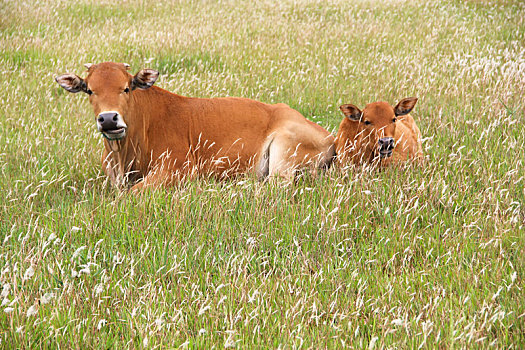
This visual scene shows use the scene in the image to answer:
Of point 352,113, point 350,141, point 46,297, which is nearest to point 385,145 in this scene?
point 350,141

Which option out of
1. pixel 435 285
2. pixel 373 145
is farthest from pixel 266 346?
pixel 373 145

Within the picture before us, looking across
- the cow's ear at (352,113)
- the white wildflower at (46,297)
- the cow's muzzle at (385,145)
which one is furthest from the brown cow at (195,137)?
the white wildflower at (46,297)

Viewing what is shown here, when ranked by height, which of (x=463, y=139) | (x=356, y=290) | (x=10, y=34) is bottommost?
(x=356, y=290)

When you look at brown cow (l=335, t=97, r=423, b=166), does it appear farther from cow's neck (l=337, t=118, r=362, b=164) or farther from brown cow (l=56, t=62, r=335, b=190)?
brown cow (l=56, t=62, r=335, b=190)

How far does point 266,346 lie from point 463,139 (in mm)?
4331

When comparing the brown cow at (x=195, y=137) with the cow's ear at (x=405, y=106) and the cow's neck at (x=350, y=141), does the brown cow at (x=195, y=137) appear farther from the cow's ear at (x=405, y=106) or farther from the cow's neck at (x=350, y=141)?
the cow's ear at (x=405, y=106)

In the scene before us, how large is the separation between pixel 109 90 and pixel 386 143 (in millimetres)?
2907

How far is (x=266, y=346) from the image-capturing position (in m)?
A: 3.29

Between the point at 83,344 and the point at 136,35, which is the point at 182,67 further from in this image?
the point at 83,344

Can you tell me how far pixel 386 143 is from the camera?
19.2 feet

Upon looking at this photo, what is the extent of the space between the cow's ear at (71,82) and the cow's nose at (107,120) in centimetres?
77

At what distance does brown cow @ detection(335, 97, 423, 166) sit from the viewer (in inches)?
239

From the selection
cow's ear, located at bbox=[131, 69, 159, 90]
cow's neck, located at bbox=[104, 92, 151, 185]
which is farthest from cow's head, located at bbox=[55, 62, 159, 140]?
cow's neck, located at bbox=[104, 92, 151, 185]

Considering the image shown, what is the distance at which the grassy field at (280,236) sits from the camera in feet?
11.5
